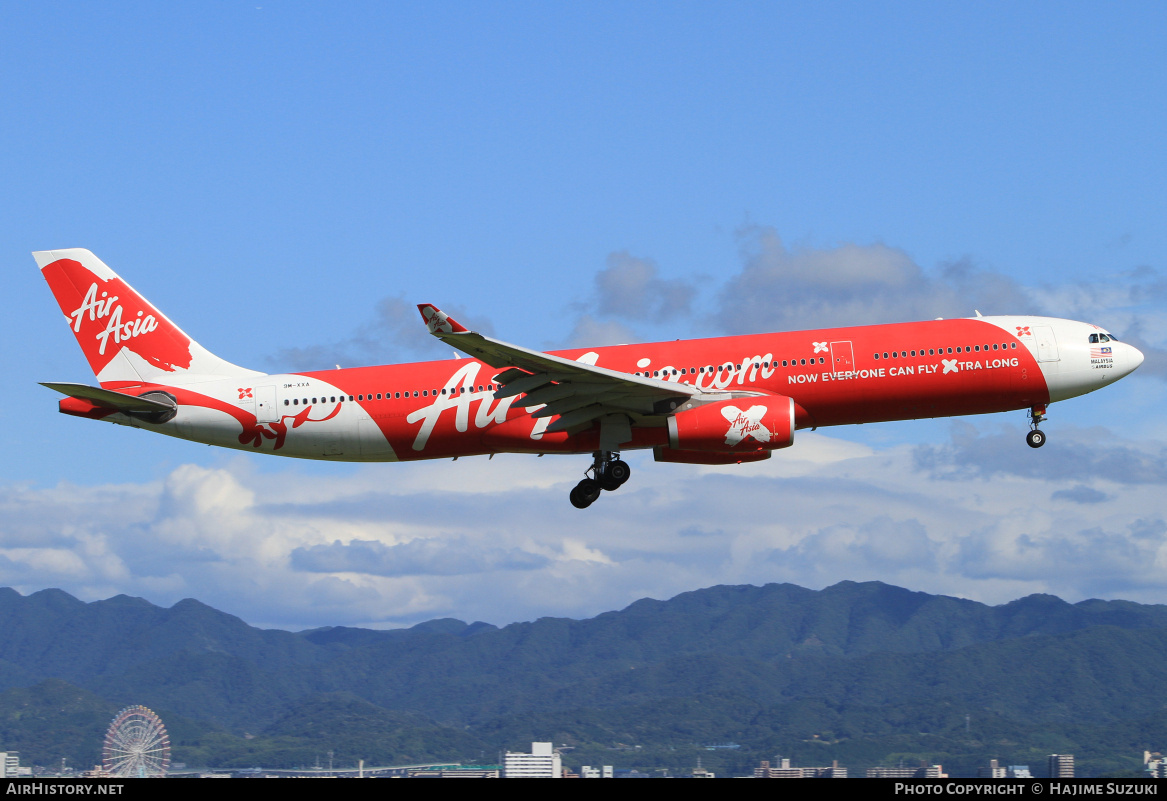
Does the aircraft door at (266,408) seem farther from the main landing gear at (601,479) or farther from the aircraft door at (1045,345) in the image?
the aircraft door at (1045,345)

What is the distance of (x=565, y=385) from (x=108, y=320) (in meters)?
18.8

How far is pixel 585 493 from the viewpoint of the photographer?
41219mm

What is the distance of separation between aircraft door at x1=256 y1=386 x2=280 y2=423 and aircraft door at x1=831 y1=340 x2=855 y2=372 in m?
18.8

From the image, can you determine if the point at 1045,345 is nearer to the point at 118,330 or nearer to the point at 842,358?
the point at 842,358

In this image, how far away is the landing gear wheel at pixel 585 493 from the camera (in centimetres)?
4116

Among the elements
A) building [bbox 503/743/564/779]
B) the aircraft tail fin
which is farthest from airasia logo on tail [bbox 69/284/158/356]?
building [bbox 503/743/564/779]

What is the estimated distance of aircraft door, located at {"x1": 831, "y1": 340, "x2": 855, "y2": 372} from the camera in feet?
125

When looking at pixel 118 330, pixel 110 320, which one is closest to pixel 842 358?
pixel 118 330

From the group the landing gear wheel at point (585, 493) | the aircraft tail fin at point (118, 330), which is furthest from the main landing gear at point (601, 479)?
the aircraft tail fin at point (118, 330)

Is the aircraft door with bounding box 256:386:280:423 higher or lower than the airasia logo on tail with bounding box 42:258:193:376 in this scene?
lower

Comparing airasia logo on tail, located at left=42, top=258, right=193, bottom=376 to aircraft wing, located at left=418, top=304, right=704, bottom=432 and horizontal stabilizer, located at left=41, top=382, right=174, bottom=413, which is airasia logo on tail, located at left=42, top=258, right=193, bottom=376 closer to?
horizontal stabilizer, located at left=41, top=382, right=174, bottom=413

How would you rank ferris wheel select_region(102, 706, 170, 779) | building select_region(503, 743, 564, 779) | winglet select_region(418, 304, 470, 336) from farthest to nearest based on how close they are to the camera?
1. ferris wheel select_region(102, 706, 170, 779)
2. building select_region(503, 743, 564, 779)
3. winglet select_region(418, 304, 470, 336)

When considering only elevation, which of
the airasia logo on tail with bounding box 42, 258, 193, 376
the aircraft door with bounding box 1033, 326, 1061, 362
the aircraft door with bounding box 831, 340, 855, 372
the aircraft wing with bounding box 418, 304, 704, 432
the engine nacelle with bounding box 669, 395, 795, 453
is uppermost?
the airasia logo on tail with bounding box 42, 258, 193, 376
